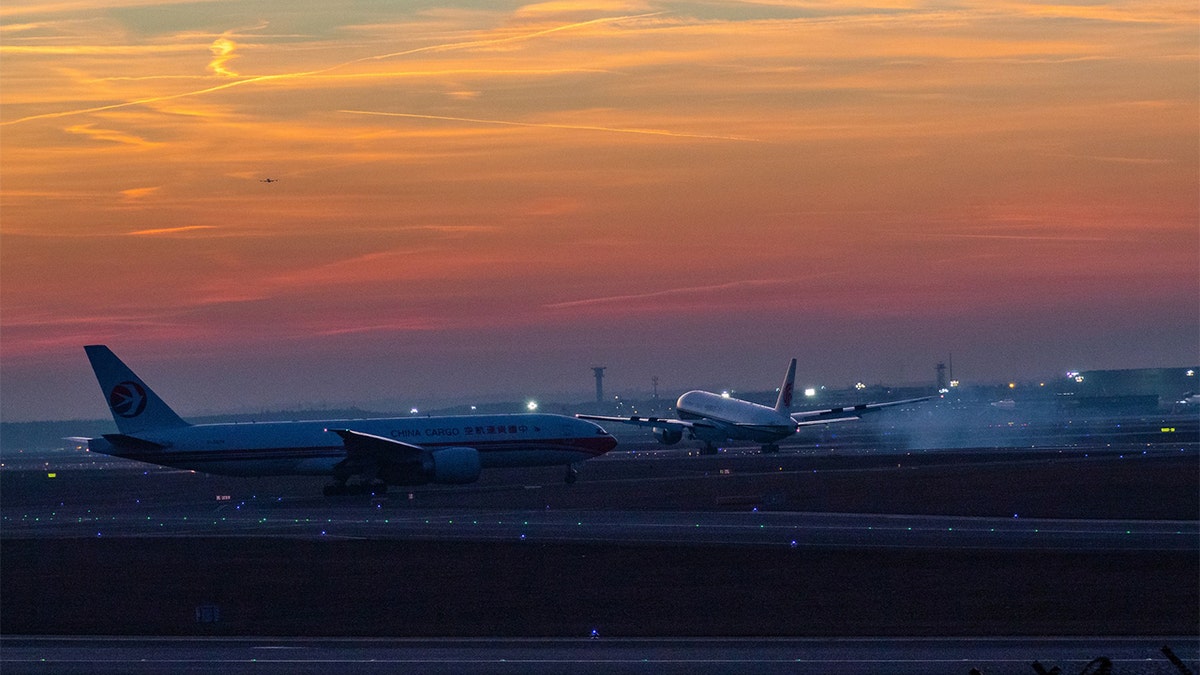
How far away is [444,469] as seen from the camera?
62375 millimetres

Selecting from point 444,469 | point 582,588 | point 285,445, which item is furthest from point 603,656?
point 285,445

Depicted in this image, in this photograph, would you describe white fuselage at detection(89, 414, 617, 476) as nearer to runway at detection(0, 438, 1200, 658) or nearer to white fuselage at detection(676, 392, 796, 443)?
runway at detection(0, 438, 1200, 658)

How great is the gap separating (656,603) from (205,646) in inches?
374

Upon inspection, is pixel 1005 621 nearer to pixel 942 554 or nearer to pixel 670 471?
pixel 942 554

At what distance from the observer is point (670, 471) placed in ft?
256

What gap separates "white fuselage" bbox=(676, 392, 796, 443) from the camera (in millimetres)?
96062

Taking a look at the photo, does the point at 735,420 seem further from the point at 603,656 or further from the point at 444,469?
the point at 603,656

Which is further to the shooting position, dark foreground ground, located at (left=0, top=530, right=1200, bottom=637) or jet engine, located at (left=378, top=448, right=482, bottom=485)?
jet engine, located at (left=378, top=448, right=482, bottom=485)

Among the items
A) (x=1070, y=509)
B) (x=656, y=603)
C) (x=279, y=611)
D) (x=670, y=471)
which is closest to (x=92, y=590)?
(x=279, y=611)

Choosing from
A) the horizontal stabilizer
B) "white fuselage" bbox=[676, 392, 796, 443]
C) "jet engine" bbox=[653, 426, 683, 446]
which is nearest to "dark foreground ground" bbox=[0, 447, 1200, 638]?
the horizontal stabilizer

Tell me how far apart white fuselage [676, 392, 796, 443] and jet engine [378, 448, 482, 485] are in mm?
36534

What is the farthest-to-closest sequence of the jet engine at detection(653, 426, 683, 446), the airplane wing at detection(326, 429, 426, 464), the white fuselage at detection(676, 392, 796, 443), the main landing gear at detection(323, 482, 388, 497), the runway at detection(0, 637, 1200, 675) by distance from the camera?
the jet engine at detection(653, 426, 683, 446), the white fuselage at detection(676, 392, 796, 443), the main landing gear at detection(323, 482, 388, 497), the airplane wing at detection(326, 429, 426, 464), the runway at detection(0, 637, 1200, 675)

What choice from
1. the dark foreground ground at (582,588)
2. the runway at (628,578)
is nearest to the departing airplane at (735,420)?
the runway at (628,578)

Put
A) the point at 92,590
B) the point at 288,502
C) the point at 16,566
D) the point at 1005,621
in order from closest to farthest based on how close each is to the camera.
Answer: the point at 1005,621 < the point at 92,590 < the point at 16,566 < the point at 288,502
